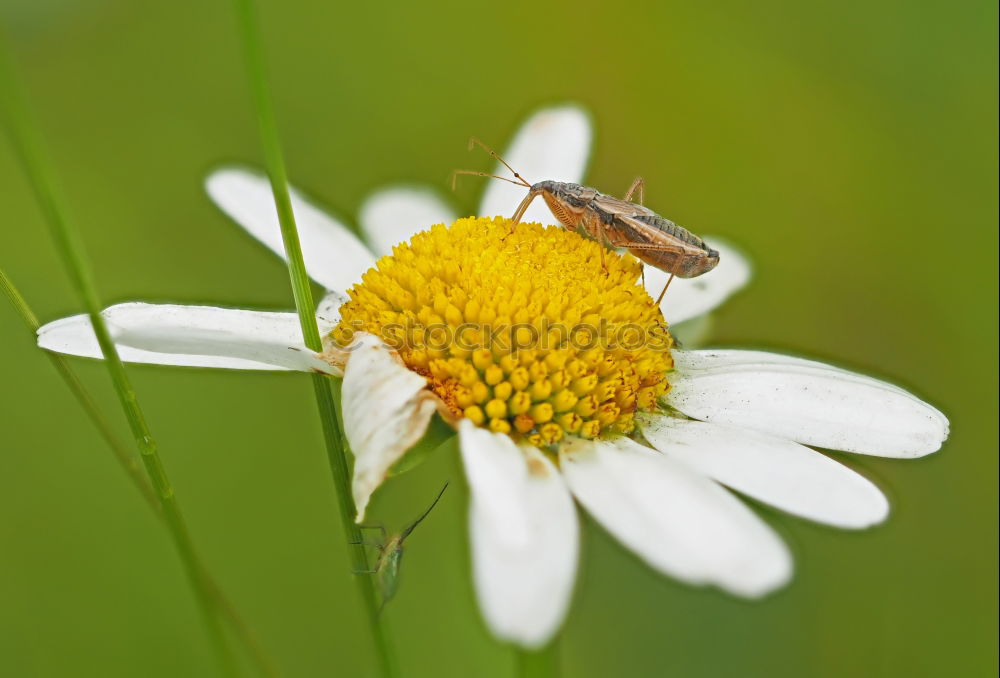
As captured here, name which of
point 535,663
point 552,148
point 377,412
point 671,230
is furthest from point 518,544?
point 552,148

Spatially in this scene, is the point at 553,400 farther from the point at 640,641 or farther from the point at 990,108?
the point at 990,108

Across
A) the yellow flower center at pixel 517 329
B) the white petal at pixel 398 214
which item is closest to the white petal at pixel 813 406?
the yellow flower center at pixel 517 329

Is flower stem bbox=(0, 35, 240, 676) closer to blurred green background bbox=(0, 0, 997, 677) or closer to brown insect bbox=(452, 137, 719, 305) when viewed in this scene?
blurred green background bbox=(0, 0, 997, 677)

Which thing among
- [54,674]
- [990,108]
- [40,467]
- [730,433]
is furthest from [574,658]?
[990,108]

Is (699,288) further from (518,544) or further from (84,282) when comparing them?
(84,282)

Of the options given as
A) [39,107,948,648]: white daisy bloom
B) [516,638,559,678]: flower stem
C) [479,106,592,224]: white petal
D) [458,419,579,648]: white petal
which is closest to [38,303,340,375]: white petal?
[39,107,948,648]: white daisy bloom

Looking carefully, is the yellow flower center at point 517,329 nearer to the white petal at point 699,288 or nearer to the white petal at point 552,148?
the white petal at point 699,288
